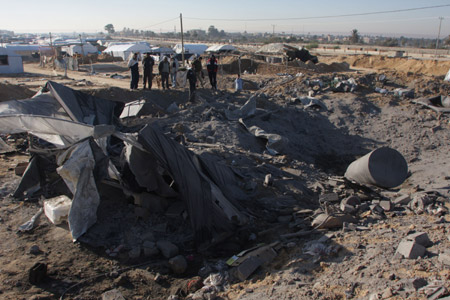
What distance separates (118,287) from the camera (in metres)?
4.78

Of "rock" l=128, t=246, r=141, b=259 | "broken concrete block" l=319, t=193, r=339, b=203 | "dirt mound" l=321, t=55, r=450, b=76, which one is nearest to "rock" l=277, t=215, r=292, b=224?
"broken concrete block" l=319, t=193, r=339, b=203

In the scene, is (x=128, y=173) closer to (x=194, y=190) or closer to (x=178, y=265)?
(x=194, y=190)

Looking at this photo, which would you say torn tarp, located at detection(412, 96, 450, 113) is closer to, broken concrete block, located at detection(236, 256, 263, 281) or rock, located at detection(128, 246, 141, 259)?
broken concrete block, located at detection(236, 256, 263, 281)

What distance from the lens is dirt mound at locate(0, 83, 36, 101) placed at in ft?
47.2

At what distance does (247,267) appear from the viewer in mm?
4809

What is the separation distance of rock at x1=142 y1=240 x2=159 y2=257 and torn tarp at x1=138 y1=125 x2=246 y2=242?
66 cm

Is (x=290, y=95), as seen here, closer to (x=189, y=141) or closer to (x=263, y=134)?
(x=263, y=134)

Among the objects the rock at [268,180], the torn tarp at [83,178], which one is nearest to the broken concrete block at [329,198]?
the rock at [268,180]

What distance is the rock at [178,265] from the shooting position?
5.14 meters

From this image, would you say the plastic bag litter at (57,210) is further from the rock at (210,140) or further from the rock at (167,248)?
the rock at (210,140)

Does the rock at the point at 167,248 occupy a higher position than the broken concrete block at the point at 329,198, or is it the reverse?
the broken concrete block at the point at 329,198

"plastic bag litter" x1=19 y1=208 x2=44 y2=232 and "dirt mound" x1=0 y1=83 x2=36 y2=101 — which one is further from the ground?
"dirt mound" x1=0 y1=83 x2=36 y2=101

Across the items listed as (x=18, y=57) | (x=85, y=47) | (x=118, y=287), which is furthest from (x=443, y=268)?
(x=85, y=47)

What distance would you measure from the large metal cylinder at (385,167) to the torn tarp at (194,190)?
122 inches
